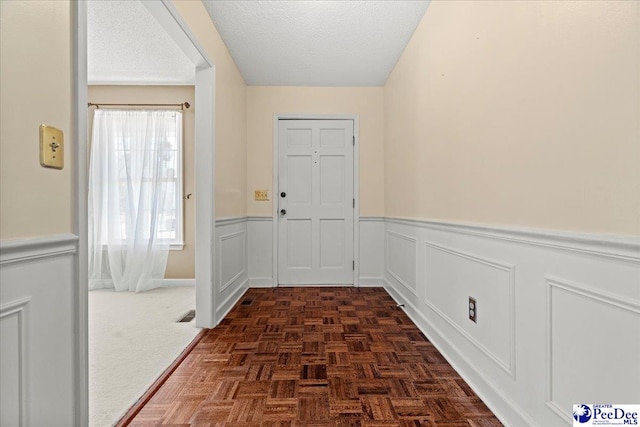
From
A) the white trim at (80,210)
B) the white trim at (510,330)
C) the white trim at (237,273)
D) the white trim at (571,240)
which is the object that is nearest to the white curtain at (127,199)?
the white trim at (237,273)

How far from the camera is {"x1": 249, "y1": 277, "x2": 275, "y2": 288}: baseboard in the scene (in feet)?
13.1

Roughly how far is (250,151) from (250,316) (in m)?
1.96

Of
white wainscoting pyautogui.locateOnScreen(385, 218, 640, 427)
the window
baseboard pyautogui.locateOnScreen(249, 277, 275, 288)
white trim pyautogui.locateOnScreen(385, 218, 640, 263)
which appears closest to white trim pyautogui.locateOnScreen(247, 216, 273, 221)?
baseboard pyautogui.locateOnScreen(249, 277, 275, 288)

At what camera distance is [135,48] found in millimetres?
3178

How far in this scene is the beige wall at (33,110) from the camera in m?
0.89

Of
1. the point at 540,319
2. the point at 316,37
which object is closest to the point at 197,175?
the point at 316,37

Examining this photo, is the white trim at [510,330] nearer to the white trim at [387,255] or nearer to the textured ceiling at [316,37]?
the white trim at [387,255]

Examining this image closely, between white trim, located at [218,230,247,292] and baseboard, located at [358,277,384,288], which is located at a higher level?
white trim, located at [218,230,247,292]

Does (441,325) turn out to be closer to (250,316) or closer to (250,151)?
(250,316)

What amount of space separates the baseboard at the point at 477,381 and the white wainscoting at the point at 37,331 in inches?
64.1

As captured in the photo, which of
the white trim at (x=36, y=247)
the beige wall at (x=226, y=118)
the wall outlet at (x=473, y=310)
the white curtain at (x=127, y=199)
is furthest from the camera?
the white curtain at (x=127, y=199)

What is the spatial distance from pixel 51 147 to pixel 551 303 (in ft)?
5.66

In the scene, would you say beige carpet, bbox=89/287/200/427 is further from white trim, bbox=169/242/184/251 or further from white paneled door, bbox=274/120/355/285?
white paneled door, bbox=274/120/355/285

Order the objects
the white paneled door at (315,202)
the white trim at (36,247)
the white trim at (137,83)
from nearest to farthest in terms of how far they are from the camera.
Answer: the white trim at (36,247), the white trim at (137,83), the white paneled door at (315,202)
